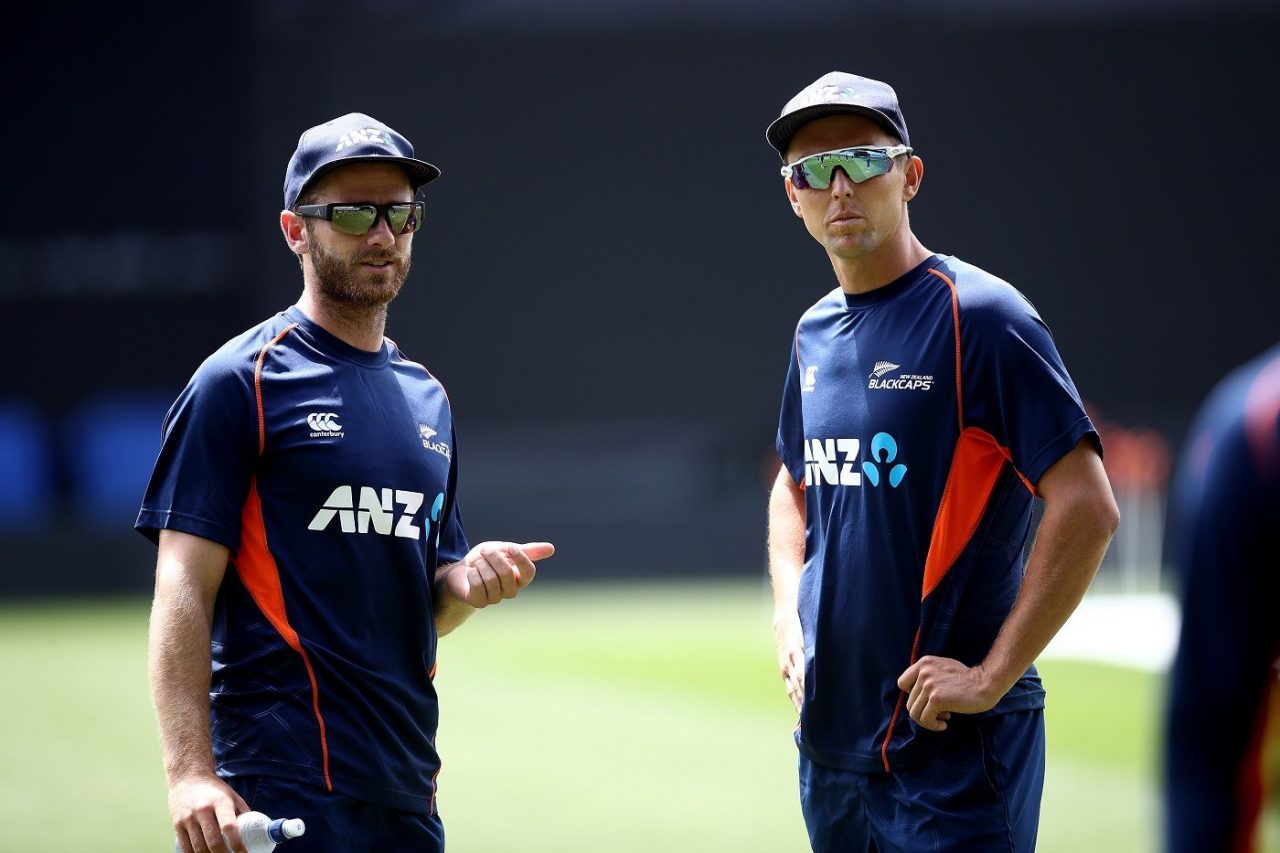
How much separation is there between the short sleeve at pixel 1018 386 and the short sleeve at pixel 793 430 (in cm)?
59

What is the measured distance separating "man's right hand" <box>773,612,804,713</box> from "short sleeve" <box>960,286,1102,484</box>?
0.72 metres

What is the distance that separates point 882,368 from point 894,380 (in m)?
0.05

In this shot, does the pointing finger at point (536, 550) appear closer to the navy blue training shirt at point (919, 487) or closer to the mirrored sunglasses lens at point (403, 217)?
the navy blue training shirt at point (919, 487)

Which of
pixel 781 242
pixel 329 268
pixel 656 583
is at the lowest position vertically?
pixel 656 583

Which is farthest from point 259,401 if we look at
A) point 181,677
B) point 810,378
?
point 810,378

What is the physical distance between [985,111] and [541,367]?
24.0 ft

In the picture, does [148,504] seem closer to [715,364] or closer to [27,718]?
[27,718]

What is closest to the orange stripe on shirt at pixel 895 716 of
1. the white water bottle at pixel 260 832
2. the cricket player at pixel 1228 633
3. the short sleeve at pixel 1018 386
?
the short sleeve at pixel 1018 386

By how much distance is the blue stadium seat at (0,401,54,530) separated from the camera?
21.2 meters

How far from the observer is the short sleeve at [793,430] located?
Answer: 159 inches

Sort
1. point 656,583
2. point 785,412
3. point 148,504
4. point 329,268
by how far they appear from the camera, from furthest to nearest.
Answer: point 656,583
point 785,412
point 329,268
point 148,504

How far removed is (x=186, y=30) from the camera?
71.6ft

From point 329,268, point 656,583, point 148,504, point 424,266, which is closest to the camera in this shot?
point 148,504

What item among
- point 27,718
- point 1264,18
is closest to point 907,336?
point 27,718
